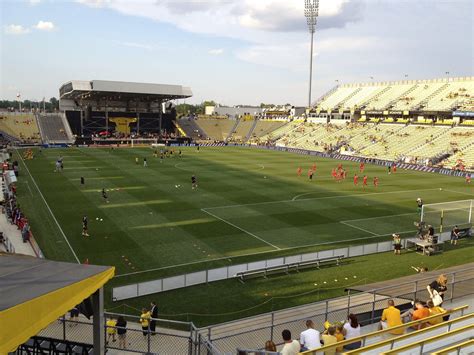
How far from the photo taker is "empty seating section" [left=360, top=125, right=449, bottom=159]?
6838cm

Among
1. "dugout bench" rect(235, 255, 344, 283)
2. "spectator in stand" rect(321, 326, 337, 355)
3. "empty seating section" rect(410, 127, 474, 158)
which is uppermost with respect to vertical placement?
"empty seating section" rect(410, 127, 474, 158)

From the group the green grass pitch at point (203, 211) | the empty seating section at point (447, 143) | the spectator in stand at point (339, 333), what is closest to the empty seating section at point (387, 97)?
the empty seating section at point (447, 143)

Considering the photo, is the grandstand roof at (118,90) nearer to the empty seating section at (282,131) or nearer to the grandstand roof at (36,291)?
the empty seating section at (282,131)

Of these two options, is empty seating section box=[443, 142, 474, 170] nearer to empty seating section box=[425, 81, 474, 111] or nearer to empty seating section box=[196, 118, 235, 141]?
empty seating section box=[425, 81, 474, 111]

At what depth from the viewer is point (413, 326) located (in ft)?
33.7

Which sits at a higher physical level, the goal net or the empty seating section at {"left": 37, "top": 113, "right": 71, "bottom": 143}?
the empty seating section at {"left": 37, "top": 113, "right": 71, "bottom": 143}

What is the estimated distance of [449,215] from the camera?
29.0m

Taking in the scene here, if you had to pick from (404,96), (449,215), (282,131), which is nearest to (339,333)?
(449,215)

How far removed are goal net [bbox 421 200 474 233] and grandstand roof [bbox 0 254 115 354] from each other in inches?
943

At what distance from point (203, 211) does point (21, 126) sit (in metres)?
65.1

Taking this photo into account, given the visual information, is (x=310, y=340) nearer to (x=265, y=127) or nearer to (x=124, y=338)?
(x=124, y=338)

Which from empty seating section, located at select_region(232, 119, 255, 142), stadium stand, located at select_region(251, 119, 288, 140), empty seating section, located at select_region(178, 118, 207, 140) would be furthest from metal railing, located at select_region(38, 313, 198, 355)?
stadium stand, located at select_region(251, 119, 288, 140)

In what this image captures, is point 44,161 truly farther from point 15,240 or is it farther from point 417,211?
point 417,211

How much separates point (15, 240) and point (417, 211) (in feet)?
86.9
